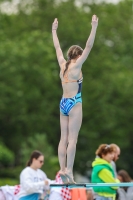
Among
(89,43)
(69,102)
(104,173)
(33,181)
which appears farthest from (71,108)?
(33,181)

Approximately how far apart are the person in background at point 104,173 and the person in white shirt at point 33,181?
A: 834mm

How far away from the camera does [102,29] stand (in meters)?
45.2

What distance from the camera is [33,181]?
13.7 meters

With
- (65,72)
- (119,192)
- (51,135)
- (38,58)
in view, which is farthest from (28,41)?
(65,72)

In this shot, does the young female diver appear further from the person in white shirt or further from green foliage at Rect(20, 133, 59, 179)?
green foliage at Rect(20, 133, 59, 179)

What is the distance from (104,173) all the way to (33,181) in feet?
4.10

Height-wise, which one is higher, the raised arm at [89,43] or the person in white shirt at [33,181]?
the raised arm at [89,43]

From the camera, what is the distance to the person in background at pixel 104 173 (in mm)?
13219

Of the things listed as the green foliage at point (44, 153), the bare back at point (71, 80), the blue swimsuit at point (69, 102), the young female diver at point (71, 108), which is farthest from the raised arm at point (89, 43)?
the green foliage at point (44, 153)

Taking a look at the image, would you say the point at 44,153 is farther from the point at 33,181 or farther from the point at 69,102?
the point at 69,102

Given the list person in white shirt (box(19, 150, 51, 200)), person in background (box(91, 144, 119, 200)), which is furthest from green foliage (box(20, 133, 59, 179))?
person in background (box(91, 144, 119, 200))

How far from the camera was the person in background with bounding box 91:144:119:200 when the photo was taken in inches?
520

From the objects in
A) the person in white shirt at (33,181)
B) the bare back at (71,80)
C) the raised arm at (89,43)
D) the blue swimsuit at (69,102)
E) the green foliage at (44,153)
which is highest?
the green foliage at (44,153)

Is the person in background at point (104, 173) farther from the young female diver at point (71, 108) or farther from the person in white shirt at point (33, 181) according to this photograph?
the young female diver at point (71, 108)
